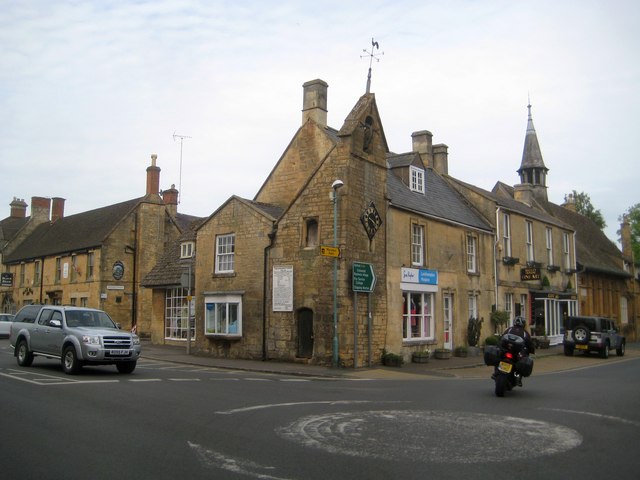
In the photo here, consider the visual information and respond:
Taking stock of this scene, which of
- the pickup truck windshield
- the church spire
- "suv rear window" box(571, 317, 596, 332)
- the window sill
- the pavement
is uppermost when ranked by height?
the church spire

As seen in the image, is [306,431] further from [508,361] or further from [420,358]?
[420,358]

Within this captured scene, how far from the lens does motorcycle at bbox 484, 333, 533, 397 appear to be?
12406 millimetres

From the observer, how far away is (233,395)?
12.0 metres

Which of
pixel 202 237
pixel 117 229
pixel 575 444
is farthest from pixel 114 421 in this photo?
pixel 117 229

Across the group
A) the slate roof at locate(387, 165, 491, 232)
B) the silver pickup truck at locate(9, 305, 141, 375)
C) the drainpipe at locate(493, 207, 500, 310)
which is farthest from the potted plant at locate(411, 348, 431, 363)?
the silver pickup truck at locate(9, 305, 141, 375)

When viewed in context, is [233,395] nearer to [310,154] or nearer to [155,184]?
[310,154]

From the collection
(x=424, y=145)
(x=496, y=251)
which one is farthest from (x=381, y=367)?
(x=424, y=145)

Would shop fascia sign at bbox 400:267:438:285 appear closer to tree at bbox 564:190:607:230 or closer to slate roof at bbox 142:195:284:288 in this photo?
slate roof at bbox 142:195:284:288

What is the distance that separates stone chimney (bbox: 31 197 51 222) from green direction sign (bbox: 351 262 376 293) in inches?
1677

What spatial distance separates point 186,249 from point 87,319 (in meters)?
13.5

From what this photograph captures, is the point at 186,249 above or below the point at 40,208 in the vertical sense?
below

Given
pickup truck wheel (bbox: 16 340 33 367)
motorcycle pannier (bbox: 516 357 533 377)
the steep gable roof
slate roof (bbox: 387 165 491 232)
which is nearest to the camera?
motorcycle pannier (bbox: 516 357 533 377)

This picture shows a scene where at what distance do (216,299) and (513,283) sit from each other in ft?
51.8

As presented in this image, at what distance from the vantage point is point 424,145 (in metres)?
31.7
